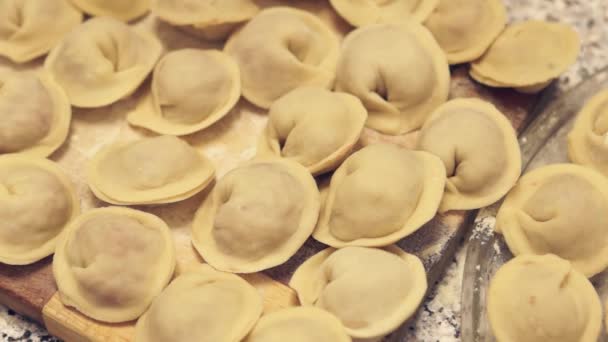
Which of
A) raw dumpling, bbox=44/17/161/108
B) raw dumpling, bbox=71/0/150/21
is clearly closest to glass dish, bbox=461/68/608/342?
raw dumpling, bbox=44/17/161/108

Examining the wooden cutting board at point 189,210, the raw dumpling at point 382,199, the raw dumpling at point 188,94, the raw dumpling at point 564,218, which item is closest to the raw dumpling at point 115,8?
the wooden cutting board at point 189,210

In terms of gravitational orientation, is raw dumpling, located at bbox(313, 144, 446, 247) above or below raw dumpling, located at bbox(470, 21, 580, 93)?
below

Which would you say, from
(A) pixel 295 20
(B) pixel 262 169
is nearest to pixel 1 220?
(B) pixel 262 169

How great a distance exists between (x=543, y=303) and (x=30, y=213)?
0.88m

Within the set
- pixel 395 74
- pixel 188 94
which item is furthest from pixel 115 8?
pixel 395 74

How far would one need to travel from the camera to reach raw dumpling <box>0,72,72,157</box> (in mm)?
1404

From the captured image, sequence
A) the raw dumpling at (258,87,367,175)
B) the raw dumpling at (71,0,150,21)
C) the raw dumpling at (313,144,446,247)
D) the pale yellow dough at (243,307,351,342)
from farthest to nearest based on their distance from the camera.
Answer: the raw dumpling at (71,0,150,21)
the raw dumpling at (258,87,367,175)
the raw dumpling at (313,144,446,247)
the pale yellow dough at (243,307,351,342)

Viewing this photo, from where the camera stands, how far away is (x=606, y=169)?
1.39 m

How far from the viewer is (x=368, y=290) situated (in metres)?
1.17

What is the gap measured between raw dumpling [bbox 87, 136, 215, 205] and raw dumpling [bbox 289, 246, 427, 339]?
0.30 m

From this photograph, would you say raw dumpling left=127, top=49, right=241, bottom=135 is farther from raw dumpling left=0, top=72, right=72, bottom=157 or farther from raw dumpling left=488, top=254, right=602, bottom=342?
raw dumpling left=488, top=254, right=602, bottom=342

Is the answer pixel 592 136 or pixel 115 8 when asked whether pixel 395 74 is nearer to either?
pixel 592 136

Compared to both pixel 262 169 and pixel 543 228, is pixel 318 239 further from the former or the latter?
pixel 543 228

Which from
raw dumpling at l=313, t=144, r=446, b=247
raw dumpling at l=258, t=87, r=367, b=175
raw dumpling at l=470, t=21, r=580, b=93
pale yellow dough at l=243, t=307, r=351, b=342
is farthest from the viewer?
raw dumpling at l=470, t=21, r=580, b=93
